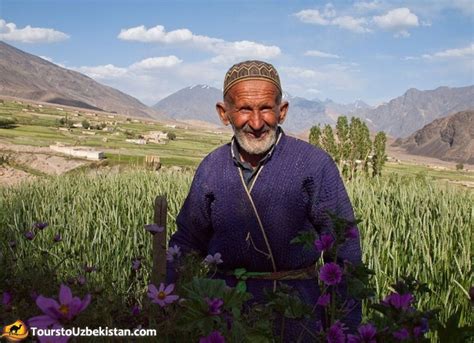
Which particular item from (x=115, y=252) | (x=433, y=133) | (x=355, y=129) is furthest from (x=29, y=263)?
(x=433, y=133)

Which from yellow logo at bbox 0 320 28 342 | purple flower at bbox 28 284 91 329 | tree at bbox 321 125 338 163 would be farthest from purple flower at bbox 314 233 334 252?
tree at bbox 321 125 338 163

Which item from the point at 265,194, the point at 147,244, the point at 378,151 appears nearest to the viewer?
the point at 265,194

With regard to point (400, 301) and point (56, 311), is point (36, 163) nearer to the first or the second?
point (56, 311)

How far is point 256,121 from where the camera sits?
2006mm

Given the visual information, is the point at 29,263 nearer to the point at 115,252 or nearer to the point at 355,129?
the point at 115,252

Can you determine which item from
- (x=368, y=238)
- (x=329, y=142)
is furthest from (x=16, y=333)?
(x=329, y=142)

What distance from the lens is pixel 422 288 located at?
0.76 metres

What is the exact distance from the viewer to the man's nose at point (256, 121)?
1995mm

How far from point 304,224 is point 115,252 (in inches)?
95.5

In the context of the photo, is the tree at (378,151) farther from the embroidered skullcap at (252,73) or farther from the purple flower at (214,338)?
the purple flower at (214,338)

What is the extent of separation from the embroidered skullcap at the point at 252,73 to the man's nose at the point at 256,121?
155 mm

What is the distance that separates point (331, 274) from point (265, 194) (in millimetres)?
1103

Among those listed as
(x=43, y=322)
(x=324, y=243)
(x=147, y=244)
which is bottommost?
(x=147, y=244)

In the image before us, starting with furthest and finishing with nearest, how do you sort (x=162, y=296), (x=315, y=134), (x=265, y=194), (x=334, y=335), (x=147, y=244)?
(x=315, y=134)
(x=147, y=244)
(x=265, y=194)
(x=162, y=296)
(x=334, y=335)
